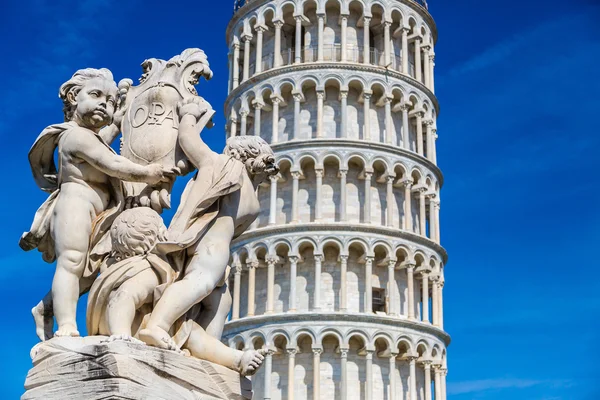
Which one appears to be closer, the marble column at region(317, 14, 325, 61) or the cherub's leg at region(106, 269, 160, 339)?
the cherub's leg at region(106, 269, 160, 339)

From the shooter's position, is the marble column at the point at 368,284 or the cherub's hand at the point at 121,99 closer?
the cherub's hand at the point at 121,99

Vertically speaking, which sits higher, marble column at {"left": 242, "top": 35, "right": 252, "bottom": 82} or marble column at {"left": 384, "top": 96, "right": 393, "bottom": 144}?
marble column at {"left": 242, "top": 35, "right": 252, "bottom": 82}

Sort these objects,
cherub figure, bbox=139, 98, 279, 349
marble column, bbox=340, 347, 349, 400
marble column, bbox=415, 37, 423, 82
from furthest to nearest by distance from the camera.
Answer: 1. marble column, bbox=415, 37, 423, 82
2. marble column, bbox=340, 347, 349, 400
3. cherub figure, bbox=139, 98, 279, 349

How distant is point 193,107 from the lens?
4.45 metres

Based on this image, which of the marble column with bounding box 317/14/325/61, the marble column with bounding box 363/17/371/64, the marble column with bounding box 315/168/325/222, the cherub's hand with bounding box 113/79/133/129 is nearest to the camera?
the cherub's hand with bounding box 113/79/133/129

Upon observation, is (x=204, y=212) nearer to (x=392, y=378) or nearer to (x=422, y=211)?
(x=392, y=378)

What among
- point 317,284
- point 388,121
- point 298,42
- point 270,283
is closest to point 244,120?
point 298,42

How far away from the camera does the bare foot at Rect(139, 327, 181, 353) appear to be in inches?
149

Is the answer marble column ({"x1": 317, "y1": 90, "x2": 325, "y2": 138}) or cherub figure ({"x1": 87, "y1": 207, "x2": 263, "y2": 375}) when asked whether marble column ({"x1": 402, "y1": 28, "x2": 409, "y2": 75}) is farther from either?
cherub figure ({"x1": 87, "y1": 207, "x2": 263, "y2": 375})

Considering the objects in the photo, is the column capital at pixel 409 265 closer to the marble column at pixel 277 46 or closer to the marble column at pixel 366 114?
the marble column at pixel 366 114

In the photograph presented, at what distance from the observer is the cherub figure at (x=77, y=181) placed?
13.4 feet

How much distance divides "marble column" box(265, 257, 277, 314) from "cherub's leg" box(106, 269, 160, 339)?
30838 mm

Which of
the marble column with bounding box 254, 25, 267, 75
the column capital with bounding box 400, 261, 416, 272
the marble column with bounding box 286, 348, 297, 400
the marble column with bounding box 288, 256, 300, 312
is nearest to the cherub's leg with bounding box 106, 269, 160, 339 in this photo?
the marble column with bounding box 286, 348, 297, 400

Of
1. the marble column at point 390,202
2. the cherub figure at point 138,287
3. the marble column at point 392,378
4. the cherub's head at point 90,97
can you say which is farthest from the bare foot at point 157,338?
the marble column at point 390,202
